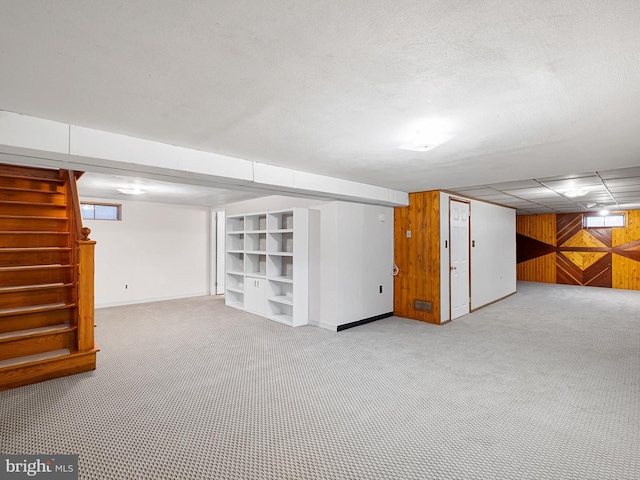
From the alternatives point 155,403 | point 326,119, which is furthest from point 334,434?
point 326,119

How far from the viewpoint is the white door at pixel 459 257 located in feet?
18.8

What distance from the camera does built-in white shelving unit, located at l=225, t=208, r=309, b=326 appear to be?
5316 mm

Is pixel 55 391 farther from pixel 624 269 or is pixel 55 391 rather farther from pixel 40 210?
pixel 624 269

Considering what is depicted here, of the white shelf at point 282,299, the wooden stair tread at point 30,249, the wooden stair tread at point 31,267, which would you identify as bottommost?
the white shelf at point 282,299

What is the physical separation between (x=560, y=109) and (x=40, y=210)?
5567 millimetres

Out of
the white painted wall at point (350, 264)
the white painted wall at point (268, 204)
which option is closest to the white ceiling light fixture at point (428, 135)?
the white painted wall at point (350, 264)

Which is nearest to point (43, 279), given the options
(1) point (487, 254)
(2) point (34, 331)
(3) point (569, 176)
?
(2) point (34, 331)

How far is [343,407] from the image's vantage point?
107 inches

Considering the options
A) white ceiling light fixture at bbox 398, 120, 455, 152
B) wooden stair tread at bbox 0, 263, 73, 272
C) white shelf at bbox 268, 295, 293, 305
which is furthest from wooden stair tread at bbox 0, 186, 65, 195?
white ceiling light fixture at bbox 398, 120, 455, 152

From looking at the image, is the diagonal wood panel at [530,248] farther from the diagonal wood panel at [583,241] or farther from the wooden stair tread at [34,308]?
the wooden stair tread at [34,308]

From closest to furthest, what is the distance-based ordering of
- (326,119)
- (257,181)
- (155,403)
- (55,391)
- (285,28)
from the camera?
(285,28)
(326,119)
(155,403)
(55,391)
(257,181)

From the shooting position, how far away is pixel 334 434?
7.66ft

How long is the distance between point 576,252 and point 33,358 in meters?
12.5

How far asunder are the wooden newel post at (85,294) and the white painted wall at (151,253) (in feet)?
11.7
